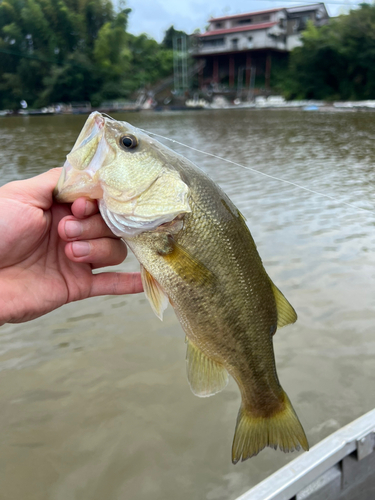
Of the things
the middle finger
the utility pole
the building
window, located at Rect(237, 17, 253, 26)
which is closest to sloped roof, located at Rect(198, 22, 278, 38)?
the building

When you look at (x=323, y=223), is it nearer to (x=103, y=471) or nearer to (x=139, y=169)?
(x=103, y=471)

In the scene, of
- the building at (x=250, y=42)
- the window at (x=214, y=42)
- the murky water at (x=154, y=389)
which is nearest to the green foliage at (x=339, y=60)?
the building at (x=250, y=42)

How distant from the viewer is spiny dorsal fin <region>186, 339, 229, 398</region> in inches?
70.3

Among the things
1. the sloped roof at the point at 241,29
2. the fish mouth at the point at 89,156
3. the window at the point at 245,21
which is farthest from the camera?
the window at the point at 245,21

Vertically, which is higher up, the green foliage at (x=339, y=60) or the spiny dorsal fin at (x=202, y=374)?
the green foliage at (x=339, y=60)

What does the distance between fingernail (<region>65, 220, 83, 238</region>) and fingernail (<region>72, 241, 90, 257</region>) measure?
0.06 meters

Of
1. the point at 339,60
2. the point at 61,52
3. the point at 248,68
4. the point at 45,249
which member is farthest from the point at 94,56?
the point at 45,249

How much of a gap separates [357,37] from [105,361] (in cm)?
5425

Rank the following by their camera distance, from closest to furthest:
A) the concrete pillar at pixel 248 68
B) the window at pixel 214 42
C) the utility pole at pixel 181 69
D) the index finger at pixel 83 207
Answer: the index finger at pixel 83 207, the concrete pillar at pixel 248 68, the window at pixel 214 42, the utility pole at pixel 181 69

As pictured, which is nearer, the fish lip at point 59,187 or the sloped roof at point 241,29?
the fish lip at point 59,187

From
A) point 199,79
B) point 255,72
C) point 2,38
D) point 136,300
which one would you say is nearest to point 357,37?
point 255,72

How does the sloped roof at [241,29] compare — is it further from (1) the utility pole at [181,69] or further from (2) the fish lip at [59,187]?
(2) the fish lip at [59,187]

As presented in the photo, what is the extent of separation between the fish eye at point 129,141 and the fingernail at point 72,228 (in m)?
0.43

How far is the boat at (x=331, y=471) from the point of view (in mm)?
1761
